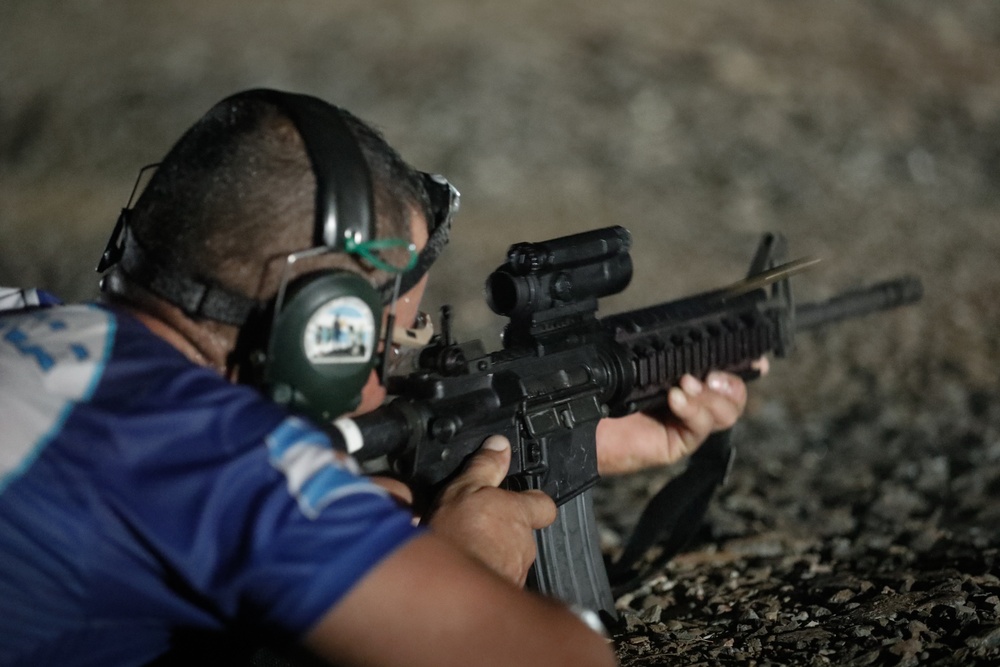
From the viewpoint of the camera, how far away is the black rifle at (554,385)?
8.73 feet

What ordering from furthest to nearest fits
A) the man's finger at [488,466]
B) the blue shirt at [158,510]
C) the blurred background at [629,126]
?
the blurred background at [629,126]
the man's finger at [488,466]
the blue shirt at [158,510]

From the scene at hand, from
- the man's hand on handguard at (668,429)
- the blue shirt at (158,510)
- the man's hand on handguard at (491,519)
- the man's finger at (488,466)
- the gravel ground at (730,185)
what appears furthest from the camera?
the man's hand on handguard at (668,429)

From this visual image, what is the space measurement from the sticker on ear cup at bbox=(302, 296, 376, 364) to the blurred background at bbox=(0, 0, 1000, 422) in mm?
4256

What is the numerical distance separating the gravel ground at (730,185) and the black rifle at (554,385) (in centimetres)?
23

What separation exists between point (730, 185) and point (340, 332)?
8601mm

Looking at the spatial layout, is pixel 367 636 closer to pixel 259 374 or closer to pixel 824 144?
pixel 259 374

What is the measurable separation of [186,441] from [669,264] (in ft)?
22.9

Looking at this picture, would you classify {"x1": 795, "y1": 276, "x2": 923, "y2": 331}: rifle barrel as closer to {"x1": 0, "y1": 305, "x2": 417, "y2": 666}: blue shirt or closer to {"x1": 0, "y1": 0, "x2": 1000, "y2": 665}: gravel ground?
{"x1": 0, "y1": 0, "x2": 1000, "y2": 665}: gravel ground

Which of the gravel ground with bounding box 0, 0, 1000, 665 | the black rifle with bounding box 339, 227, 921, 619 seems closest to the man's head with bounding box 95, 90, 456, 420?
the black rifle with bounding box 339, 227, 921, 619

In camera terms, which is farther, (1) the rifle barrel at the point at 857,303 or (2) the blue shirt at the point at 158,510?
(1) the rifle barrel at the point at 857,303

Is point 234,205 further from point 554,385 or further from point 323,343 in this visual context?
point 554,385

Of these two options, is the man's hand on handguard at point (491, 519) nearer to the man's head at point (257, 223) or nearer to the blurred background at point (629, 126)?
the man's head at point (257, 223)

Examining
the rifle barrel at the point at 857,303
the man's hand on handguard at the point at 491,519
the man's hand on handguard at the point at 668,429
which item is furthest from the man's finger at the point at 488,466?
the rifle barrel at the point at 857,303

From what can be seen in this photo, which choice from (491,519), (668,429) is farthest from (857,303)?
(491,519)
